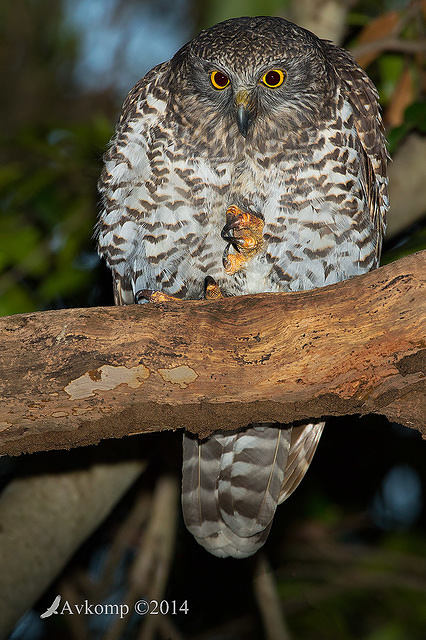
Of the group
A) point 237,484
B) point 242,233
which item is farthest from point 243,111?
point 237,484

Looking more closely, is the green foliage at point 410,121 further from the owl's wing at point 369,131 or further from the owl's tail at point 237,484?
the owl's tail at point 237,484

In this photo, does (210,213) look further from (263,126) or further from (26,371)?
(26,371)

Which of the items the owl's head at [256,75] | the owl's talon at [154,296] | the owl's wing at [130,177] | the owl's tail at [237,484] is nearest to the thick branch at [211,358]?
the owl's talon at [154,296]

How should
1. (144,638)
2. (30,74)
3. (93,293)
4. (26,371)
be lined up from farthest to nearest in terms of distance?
(30,74) < (93,293) < (144,638) < (26,371)

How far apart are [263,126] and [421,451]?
9.71 ft

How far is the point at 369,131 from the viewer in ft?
13.1

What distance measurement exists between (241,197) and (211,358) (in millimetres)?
1359

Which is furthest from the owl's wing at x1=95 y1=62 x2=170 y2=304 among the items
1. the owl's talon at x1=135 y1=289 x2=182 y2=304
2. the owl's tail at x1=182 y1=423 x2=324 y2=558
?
the owl's tail at x1=182 y1=423 x2=324 y2=558

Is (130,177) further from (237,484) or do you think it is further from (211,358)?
(237,484)

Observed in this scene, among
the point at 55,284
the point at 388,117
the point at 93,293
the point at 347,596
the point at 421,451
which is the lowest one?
the point at 347,596

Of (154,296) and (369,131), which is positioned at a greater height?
(369,131)

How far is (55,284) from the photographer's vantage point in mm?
4309

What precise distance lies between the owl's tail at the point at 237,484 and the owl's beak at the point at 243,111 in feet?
5.20

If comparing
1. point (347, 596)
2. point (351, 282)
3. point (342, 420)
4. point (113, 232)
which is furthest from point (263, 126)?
point (347, 596)
